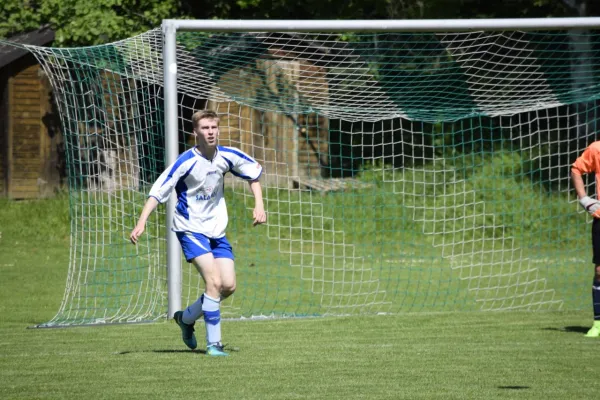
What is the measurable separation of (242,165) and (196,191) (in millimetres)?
443

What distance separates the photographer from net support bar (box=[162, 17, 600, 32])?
909 centimetres

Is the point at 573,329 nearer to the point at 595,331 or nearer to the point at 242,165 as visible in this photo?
the point at 595,331

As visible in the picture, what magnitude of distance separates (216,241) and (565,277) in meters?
7.26

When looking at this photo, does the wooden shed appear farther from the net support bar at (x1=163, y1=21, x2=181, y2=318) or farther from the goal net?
the net support bar at (x1=163, y1=21, x2=181, y2=318)

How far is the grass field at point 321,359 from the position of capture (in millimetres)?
5809

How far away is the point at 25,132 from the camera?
21719mm

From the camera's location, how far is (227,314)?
32.8ft

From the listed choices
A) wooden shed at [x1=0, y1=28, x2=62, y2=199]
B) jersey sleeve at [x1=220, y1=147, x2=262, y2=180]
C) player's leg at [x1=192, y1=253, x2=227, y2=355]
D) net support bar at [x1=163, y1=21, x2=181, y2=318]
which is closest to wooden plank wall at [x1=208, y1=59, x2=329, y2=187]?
net support bar at [x1=163, y1=21, x2=181, y2=318]

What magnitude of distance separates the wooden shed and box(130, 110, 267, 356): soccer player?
15.3 metres

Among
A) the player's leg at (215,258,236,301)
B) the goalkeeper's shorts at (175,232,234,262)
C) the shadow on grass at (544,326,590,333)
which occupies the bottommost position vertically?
the shadow on grass at (544,326,590,333)

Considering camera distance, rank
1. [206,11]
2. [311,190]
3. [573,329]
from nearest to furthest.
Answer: [573,329] → [311,190] → [206,11]

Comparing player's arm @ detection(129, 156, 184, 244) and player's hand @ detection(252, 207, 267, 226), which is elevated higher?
player's arm @ detection(129, 156, 184, 244)

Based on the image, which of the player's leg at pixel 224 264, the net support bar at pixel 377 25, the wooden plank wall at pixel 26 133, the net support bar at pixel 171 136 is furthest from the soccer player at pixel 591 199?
the wooden plank wall at pixel 26 133

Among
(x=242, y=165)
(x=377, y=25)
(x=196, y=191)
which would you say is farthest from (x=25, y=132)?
(x=196, y=191)
